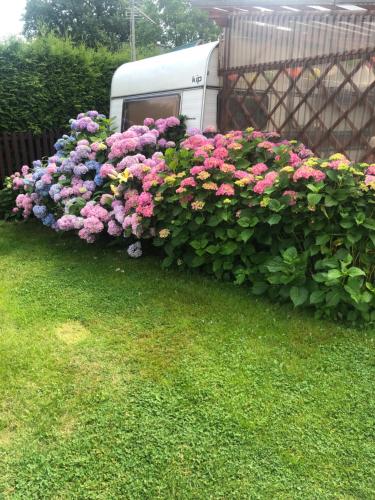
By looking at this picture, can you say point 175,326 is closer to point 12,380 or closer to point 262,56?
point 12,380

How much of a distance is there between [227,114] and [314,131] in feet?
→ 4.33

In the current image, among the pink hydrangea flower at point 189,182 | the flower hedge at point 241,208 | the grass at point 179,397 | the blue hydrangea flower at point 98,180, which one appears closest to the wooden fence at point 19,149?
the flower hedge at point 241,208

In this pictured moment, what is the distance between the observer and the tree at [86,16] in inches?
1138

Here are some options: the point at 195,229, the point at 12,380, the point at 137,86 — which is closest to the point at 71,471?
the point at 12,380

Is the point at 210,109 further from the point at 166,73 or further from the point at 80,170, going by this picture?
the point at 80,170

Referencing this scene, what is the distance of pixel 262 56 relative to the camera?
5.96 m

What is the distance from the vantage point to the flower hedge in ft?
11.5

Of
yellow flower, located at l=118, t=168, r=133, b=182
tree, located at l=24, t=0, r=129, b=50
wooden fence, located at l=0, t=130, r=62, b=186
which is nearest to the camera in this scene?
yellow flower, located at l=118, t=168, r=133, b=182

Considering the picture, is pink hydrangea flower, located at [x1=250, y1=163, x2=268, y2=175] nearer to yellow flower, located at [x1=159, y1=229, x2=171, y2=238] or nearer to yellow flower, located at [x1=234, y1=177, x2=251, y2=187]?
yellow flower, located at [x1=234, y1=177, x2=251, y2=187]

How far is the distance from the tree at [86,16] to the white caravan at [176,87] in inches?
926

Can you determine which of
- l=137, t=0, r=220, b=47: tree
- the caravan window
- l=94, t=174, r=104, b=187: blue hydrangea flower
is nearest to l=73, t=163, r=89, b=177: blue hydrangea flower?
l=94, t=174, r=104, b=187: blue hydrangea flower

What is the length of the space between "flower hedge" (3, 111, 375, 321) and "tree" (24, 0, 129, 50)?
26451mm

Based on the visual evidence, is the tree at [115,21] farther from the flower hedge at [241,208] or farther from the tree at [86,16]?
the flower hedge at [241,208]

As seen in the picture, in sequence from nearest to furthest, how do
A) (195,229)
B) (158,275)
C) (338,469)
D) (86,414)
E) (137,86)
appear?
(338,469) → (86,414) → (195,229) → (158,275) → (137,86)
